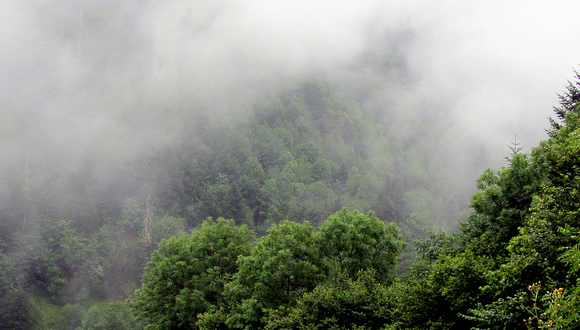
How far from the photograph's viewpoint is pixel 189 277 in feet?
116

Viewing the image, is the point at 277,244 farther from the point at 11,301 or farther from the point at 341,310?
the point at 11,301

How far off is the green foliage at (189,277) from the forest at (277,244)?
0.53ft

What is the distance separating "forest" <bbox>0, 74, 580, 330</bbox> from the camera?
15.3 m

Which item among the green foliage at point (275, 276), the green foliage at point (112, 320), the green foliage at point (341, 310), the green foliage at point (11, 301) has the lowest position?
the green foliage at point (341, 310)

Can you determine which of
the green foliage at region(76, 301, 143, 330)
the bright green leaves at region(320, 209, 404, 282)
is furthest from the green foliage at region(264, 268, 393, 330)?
the green foliage at region(76, 301, 143, 330)

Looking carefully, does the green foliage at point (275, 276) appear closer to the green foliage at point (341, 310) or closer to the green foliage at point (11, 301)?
the green foliage at point (341, 310)

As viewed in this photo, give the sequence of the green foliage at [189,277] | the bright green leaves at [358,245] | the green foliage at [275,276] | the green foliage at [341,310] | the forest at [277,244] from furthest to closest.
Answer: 1. the green foliage at [189,277]
2. the bright green leaves at [358,245]
3. the green foliage at [275,276]
4. the green foliage at [341,310]
5. the forest at [277,244]

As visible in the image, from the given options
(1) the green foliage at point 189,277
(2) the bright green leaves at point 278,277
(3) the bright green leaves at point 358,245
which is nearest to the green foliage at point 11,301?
(2) the bright green leaves at point 278,277

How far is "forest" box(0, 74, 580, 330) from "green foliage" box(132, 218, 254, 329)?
0.16 m

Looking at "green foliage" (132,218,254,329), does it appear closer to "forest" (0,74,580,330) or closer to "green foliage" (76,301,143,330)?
"forest" (0,74,580,330)

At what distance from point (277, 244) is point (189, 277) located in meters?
10.4

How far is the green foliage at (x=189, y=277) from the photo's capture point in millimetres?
33531

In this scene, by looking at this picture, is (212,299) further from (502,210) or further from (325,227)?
(502,210)

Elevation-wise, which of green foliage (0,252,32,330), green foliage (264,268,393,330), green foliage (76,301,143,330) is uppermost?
green foliage (0,252,32,330)
